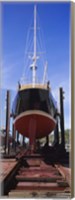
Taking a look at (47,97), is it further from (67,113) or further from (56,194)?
(56,194)

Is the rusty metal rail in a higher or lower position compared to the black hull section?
lower

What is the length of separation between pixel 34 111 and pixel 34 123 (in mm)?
99

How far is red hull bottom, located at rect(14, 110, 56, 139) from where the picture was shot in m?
2.69

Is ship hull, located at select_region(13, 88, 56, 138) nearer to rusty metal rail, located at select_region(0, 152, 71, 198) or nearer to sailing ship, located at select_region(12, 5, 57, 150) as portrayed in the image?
sailing ship, located at select_region(12, 5, 57, 150)

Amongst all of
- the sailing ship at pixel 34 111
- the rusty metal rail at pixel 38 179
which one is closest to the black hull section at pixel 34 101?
the sailing ship at pixel 34 111

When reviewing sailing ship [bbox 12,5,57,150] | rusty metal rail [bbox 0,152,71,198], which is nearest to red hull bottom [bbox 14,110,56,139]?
sailing ship [bbox 12,5,57,150]

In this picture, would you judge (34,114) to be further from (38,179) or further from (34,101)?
(38,179)

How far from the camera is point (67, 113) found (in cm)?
249

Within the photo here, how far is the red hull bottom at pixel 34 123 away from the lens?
8.83ft

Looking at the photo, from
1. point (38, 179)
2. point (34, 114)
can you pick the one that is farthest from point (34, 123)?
Result: point (38, 179)

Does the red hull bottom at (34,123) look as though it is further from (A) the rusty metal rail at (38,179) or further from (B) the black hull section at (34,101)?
(A) the rusty metal rail at (38,179)

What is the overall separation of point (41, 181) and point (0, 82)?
2.48 ft

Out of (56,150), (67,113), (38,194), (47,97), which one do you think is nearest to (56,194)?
(38,194)

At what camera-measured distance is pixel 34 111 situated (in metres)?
2.71
